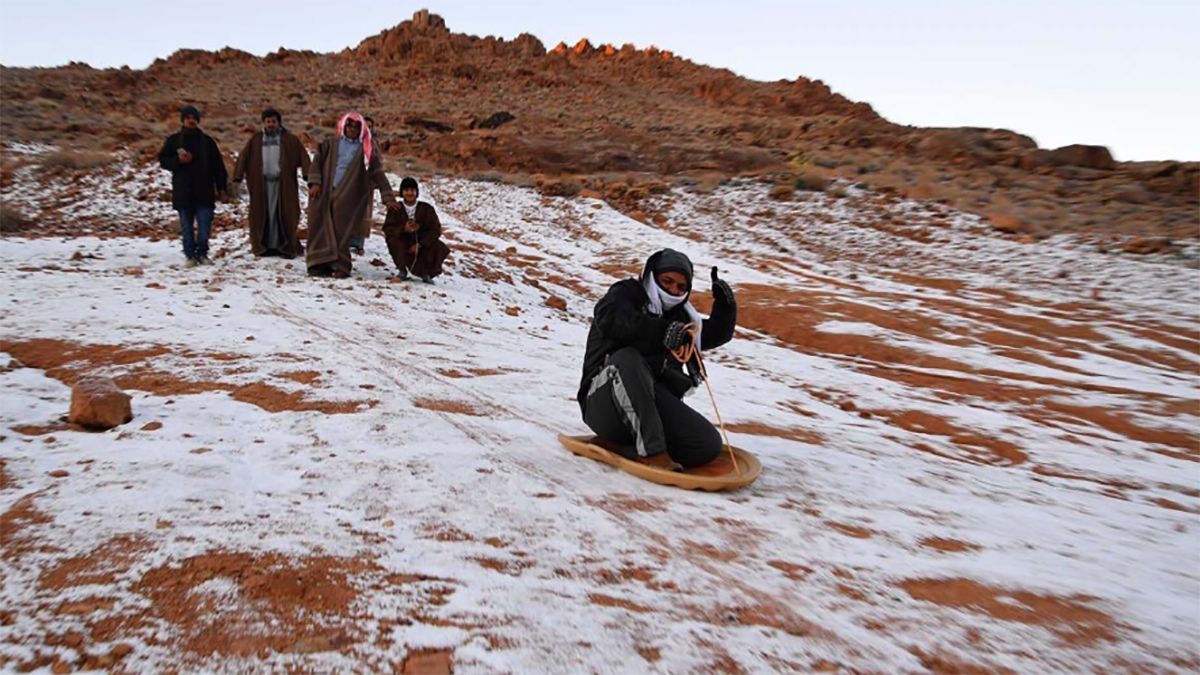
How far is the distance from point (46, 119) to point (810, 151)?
23451 mm

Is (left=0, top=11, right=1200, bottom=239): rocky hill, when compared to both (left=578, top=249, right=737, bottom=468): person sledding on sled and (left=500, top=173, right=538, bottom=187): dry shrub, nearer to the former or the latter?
(left=500, top=173, right=538, bottom=187): dry shrub

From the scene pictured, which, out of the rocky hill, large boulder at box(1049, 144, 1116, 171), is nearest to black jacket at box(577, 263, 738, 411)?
the rocky hill

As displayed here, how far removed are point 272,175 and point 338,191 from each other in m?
0.83

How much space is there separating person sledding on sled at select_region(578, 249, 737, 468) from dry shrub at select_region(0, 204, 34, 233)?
9.28 meters

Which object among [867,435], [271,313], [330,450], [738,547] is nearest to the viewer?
[738,547]

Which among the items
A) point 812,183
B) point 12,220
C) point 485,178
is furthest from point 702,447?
point 485,178

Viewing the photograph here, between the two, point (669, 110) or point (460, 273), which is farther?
point (669, 110)

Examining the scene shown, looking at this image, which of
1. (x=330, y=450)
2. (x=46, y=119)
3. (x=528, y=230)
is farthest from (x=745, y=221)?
(x=46, y=119)

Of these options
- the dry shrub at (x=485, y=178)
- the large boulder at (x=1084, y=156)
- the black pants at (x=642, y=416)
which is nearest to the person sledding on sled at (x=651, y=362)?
the black pants at (x=642, y=416)

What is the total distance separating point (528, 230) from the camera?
1562 centimetres

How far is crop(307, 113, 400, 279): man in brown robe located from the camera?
7.73m

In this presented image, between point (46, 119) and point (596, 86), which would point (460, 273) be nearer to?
point (46, 119)

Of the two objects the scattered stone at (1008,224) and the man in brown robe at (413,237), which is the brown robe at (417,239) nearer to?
the man in brown robe at (413,237)

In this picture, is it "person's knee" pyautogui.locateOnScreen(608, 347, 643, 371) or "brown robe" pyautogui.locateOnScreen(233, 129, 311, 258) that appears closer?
"person's knee" pyautogui.locateOnScreen(608, 347, 643, 371)
